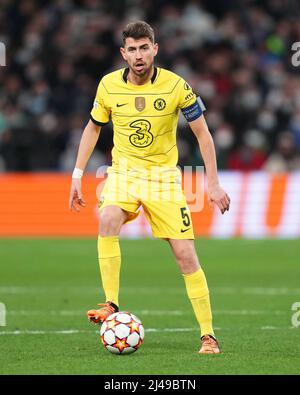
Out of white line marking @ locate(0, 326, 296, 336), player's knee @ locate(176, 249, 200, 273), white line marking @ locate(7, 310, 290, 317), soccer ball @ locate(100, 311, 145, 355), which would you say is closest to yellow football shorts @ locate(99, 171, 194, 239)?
player's knee @ locate(176, 249, 200, 273)

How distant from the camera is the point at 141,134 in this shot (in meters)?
8.69

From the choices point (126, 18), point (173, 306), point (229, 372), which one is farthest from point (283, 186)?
point (229, 372)

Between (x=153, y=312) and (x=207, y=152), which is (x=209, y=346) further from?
(x=153, y=312)

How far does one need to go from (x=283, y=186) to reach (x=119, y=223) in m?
11.6

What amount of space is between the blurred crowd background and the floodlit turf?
263 cm

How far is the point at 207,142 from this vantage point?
8547 millimetres

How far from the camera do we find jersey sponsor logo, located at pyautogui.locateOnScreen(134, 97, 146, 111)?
8.64m

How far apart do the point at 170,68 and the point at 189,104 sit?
14369 millimetres

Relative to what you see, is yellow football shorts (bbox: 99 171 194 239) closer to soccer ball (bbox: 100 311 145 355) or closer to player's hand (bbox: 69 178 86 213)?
player's hand (bbox: 69 178 86 213)

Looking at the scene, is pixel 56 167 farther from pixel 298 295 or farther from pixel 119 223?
pixel 119 223

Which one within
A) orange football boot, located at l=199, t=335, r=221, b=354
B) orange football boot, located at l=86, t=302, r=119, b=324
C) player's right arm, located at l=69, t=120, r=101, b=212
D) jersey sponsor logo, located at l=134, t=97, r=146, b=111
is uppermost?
jersey sponsor logo, located at l=134, t=97, r=146, b=111

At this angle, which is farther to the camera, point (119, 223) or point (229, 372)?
point (119, 223)

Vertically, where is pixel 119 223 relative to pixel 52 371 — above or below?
above

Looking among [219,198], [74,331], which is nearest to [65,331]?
[74,331]
